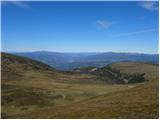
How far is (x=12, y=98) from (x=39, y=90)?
1202cm

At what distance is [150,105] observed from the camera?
2662cm

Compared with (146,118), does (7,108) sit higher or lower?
lower

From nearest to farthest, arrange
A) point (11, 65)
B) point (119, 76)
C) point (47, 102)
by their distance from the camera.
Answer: point (47, 102), point (11, 65), point (119, 76)

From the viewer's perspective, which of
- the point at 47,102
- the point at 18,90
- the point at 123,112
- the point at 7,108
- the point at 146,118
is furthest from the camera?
the point at 18,90

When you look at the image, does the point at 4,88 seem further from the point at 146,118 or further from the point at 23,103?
the point at 146,118

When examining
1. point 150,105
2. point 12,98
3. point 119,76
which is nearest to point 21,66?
point 119,76

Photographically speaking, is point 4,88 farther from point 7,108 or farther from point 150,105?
point 150,105

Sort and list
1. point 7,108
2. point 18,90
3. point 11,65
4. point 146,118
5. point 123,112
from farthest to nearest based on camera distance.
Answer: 1. point 11,65
2. point 18,90
3. point 7,108
4. point 123,112
5. point 146,118

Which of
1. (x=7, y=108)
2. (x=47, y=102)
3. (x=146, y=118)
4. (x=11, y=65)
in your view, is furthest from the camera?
(x=11, y=65)

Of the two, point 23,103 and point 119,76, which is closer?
point 23,103

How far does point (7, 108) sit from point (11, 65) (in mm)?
77915

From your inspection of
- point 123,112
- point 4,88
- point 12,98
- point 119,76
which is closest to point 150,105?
point 123,112

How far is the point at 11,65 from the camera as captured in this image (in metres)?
132

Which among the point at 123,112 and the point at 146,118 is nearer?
the point at 146,118
